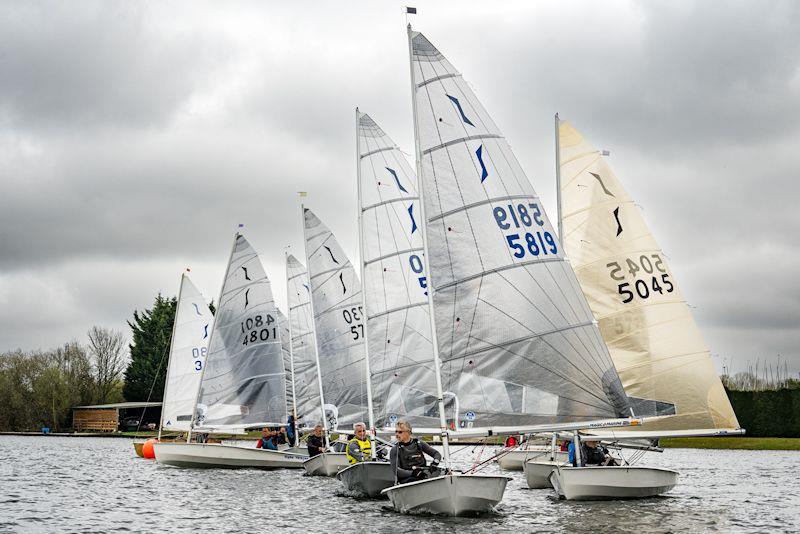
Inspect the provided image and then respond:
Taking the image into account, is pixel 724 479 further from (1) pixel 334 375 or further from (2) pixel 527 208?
(2) pixel 527 208

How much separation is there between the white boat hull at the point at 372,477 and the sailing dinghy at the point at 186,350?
59.2 feet

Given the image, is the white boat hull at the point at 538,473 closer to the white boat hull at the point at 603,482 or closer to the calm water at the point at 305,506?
the calm water at the point at 305,506

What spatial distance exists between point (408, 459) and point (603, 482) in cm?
480

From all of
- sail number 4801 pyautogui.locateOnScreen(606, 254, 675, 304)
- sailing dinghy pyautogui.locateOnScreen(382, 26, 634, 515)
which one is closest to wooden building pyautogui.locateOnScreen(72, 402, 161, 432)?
sail number 4801 pyautogui.locateOnScreen(606, 254, 675, 304)

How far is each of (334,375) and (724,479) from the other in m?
13.7

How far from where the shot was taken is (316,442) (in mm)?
33656

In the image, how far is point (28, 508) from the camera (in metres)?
22.1

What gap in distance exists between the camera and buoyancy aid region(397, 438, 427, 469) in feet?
62.9

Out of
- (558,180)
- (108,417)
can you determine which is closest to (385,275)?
(558,180)

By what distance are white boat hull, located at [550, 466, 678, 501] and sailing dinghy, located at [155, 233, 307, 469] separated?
1531 cm

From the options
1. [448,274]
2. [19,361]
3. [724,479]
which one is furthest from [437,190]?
[19,361]

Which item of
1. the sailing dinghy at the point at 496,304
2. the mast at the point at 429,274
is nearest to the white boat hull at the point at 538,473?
the mast at the point at 429,274

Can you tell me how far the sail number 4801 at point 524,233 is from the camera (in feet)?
65.0

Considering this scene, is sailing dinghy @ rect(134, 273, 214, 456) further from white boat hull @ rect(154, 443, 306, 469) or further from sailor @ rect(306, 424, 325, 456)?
sailor @ rect(306, 424, 325, 456)
